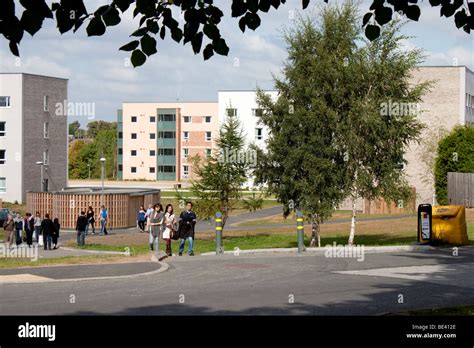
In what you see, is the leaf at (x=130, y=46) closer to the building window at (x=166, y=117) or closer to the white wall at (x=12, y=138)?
the white wall at (x=12, y=138)

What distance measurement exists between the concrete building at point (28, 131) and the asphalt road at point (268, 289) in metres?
49.9

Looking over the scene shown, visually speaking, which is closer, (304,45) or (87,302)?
(87,302)

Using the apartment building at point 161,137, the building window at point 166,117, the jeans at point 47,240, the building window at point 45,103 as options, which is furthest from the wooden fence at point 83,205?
the building window at point 166,117

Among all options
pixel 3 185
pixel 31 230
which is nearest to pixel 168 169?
pixel 3 185

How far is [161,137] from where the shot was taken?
111125 millimetres

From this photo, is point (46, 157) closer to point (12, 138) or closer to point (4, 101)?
point (12, 138)

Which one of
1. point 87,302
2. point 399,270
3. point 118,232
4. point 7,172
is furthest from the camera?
point 7,172

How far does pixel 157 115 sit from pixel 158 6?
104489 millimetres

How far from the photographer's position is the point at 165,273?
683 inches

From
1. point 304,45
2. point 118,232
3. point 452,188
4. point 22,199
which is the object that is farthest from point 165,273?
point 22,199

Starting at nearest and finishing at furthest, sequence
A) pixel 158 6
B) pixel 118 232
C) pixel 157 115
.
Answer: pixel 158 6
pixel 118 232
pixel 157 115

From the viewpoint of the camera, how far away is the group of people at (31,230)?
28.2m

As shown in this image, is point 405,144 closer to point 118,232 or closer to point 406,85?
point 406,85

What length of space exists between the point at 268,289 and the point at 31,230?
20.5 m
